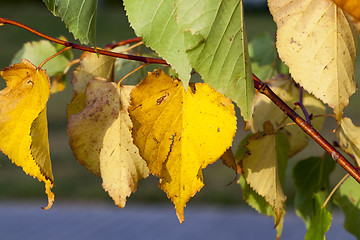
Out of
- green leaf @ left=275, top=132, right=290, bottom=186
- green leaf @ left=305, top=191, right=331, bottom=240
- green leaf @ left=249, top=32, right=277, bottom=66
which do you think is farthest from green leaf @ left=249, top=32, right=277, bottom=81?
green leaf @ left=305, top=191, right=331, bottom=240

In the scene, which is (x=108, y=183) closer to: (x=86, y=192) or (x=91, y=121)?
(x=91, y=121)

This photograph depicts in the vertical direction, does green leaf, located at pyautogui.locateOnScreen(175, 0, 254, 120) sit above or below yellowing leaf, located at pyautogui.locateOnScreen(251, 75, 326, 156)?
above

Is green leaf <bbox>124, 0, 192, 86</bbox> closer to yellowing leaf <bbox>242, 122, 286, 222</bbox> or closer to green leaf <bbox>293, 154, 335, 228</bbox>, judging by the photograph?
yellowing leaf <bbox>242, 122, 286, 222</bbox>

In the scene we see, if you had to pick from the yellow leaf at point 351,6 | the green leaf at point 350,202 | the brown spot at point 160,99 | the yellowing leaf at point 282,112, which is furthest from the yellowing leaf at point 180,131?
the green leaf at point 350,202

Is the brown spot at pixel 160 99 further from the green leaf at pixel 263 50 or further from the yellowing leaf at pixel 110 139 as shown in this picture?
the green leaf at pixel 263 50

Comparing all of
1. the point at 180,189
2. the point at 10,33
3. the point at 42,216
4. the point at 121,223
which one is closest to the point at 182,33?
the point at 180,189
